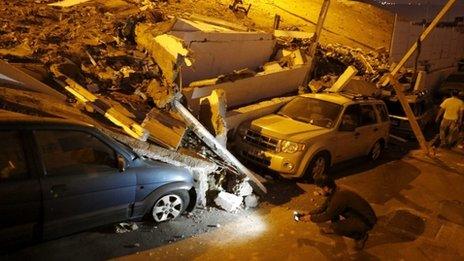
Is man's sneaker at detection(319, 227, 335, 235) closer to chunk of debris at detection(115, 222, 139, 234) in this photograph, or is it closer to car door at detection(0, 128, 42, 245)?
chunk of debris at detection(115, 222, 139, 234)

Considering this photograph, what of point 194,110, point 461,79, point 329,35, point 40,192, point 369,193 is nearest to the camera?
point 40,192

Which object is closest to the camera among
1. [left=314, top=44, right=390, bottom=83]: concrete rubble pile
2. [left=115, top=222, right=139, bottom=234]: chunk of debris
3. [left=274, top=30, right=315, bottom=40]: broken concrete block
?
[left=115, top=222, right=139, bottom=234]: chunk of debris

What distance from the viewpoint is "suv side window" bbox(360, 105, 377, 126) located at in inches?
407

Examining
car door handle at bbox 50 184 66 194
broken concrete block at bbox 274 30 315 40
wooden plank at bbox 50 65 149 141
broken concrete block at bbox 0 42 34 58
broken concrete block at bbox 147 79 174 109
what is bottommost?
car door handle at bbox 50 184 66 194

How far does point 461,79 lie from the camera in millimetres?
19234

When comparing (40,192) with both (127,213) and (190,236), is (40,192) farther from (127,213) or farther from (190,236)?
(190,236)

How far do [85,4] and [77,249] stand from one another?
918 centimetres

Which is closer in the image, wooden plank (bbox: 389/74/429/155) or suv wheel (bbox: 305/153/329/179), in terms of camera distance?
suv wheel (bbox: 305/153/329/179)

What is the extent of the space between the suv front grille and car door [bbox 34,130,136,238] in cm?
368

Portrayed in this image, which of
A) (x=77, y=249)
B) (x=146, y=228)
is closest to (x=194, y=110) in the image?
(x=146, y=228)

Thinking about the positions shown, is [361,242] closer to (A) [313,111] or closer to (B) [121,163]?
(B) [121,163]

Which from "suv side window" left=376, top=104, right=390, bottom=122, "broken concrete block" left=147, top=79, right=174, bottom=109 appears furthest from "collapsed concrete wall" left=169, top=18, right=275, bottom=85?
"suv side window" left=376, top=104, right=390, bottom=122

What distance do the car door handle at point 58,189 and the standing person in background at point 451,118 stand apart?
1150cm

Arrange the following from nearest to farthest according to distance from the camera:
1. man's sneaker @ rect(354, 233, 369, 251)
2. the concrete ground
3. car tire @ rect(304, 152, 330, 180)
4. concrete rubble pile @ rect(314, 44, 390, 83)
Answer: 1. the concrete ground
2. man's sneaker @ rect(354, 233, 369, 251)
3. car tire @ rect(304, 152, 330, 180)
4. concrete rubble pile @ rect(314, 44, 390, 83)
